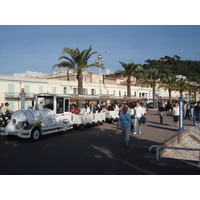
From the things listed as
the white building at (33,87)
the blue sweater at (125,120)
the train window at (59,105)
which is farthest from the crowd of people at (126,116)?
the white building at (33,87)

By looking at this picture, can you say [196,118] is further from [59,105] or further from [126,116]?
[59,105]

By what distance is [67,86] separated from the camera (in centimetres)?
4450

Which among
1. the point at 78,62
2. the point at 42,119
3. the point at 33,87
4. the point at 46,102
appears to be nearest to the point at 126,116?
the point at 42,119

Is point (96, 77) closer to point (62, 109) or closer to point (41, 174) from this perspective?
point (62, 109)

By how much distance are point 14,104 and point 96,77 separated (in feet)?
93.2

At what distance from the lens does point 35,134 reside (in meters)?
10.8

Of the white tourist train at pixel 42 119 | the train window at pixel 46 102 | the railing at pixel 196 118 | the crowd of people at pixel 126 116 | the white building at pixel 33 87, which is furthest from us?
the white building at pixel 33 87

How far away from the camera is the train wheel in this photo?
10617mm

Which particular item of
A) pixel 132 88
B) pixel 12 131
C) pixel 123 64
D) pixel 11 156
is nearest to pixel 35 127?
pixel 12 131

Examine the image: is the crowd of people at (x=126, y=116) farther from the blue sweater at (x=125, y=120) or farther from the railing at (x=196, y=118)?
the railing at (x=196, y=118)

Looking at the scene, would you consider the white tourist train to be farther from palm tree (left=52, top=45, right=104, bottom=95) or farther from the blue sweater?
palm tree (left=52, top=45, right=104, bottom=95)

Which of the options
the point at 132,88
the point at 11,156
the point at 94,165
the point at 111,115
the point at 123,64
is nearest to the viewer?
the point at 94,165

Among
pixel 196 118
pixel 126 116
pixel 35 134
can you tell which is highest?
pixel 126 116

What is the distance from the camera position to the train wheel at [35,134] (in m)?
10.6
